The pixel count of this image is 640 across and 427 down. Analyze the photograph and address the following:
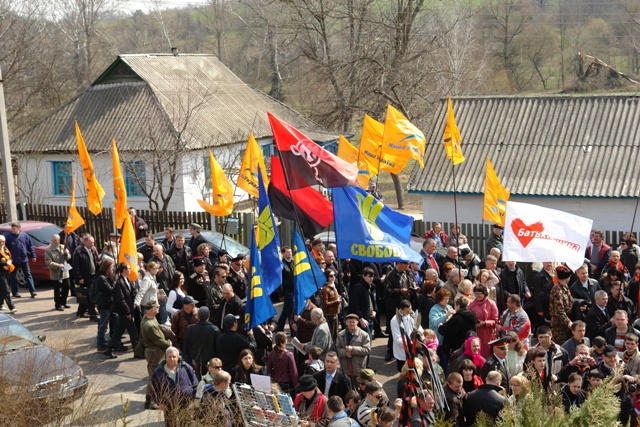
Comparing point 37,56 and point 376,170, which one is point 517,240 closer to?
point 376,170

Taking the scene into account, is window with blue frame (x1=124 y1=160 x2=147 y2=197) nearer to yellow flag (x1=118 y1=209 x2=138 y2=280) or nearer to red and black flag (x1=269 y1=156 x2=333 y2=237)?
yellow flag (x1=118 y1=209 x2=138 y2=280)

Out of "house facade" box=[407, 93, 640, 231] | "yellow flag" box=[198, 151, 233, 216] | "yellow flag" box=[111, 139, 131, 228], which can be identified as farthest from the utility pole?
"house facade" box=[407, 93, 640, 231]

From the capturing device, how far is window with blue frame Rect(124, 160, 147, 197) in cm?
2608

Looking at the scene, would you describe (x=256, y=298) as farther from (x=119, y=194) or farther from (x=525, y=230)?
(x=119, y=194)

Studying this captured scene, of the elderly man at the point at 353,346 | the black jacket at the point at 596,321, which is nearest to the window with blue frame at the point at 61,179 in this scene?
the elderly man at the point at 353,346

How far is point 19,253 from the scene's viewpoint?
17641mm

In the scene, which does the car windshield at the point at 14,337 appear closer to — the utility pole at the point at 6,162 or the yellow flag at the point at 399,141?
the utility pole at the point at 6,162

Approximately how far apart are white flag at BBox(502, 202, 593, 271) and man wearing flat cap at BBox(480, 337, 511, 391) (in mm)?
2384

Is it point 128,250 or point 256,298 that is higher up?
point 128,250

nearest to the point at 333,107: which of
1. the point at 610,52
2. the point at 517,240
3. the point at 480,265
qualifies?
the point at 480,265

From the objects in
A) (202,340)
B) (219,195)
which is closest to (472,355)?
(202,340)

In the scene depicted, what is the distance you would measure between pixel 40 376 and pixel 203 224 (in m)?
12.5

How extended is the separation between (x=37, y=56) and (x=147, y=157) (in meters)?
23.0

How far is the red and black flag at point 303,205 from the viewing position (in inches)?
455
